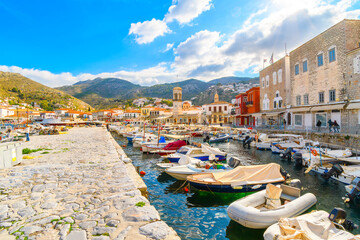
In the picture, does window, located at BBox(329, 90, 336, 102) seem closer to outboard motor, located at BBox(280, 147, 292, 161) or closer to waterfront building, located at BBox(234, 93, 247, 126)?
outboard motor, located at BBox(280, 147, 292, 161)

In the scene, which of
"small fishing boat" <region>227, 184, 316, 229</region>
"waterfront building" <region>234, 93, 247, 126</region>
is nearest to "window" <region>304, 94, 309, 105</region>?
"waterfront building" <region>234, 93, 247, 126</region>

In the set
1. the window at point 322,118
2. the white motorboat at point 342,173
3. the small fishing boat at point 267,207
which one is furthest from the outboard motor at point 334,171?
the window at point 322,118

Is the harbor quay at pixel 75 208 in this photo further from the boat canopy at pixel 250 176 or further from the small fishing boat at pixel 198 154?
the small fishing boat at pixel 198 154

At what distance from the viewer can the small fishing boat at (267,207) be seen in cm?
584

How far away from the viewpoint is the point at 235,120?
5416 centimetres

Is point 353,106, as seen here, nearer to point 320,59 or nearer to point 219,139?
point 320,59

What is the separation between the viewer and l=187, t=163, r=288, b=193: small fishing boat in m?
A: 8.75

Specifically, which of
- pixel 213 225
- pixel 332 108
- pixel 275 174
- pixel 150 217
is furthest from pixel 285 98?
pixel 150 217

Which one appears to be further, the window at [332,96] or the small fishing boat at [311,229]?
the window at [332,96]

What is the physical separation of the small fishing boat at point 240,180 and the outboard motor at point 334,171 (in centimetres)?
418

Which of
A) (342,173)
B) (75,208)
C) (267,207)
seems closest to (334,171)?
(342,173)

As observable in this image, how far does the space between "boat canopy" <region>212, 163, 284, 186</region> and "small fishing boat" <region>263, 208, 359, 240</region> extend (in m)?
3.51

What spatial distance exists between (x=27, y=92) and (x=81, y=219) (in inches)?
6082

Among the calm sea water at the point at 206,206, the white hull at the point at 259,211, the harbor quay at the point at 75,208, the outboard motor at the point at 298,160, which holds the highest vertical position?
the harbor quay at the point at 75,208
